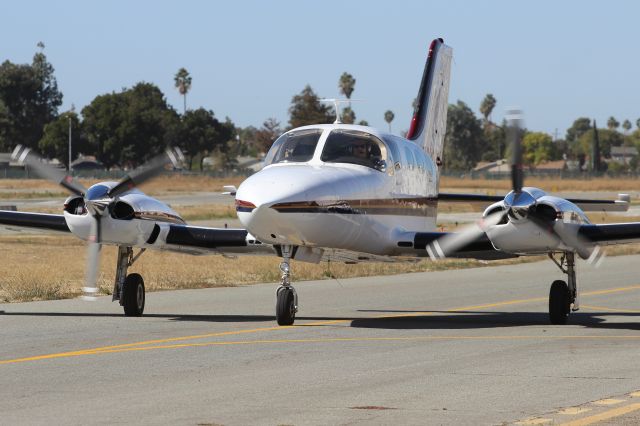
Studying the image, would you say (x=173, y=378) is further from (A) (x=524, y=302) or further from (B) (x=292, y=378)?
(A) (x=524, y=302)

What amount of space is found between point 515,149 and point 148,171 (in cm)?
659

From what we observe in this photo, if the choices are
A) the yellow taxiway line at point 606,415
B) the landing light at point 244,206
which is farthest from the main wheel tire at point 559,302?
the yellow taxiway line at point 606,415

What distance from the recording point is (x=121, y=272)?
21609 mm

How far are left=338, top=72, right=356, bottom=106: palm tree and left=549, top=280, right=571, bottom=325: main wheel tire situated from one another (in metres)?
171

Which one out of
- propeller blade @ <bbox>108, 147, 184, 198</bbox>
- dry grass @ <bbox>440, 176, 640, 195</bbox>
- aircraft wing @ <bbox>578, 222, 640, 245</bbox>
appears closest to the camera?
aircraft wing @ <bbox>578, 222, 640, 245</bbox>

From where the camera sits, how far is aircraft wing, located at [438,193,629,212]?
1998 centimetres

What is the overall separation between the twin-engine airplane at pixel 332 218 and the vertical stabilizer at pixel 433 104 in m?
3.70

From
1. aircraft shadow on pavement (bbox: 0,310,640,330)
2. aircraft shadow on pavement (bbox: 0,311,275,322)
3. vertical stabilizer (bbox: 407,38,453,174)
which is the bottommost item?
aircraft shadow on pavement (bbox: 0,311,275,322)

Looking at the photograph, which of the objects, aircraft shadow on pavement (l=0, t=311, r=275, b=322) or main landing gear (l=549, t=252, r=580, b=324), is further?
aircraft shadow on pavement (l=0, t=311, r=275, b=322)

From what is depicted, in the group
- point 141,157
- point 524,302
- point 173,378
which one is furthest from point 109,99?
point 173,378

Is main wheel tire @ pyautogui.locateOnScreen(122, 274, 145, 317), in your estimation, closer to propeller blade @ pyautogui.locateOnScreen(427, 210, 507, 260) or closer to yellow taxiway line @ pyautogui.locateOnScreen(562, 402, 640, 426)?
→ propeller blade @ pyautogui.locateOnScreen(427, 210, 507, 260)

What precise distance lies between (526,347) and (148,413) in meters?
7.17

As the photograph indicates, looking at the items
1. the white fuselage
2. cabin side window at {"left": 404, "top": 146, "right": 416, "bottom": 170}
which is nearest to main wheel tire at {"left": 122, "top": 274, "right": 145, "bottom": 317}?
the white fuselage

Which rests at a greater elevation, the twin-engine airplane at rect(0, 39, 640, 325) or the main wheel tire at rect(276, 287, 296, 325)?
the twin-engine airplane at rect(0, 39, 640, 325)
